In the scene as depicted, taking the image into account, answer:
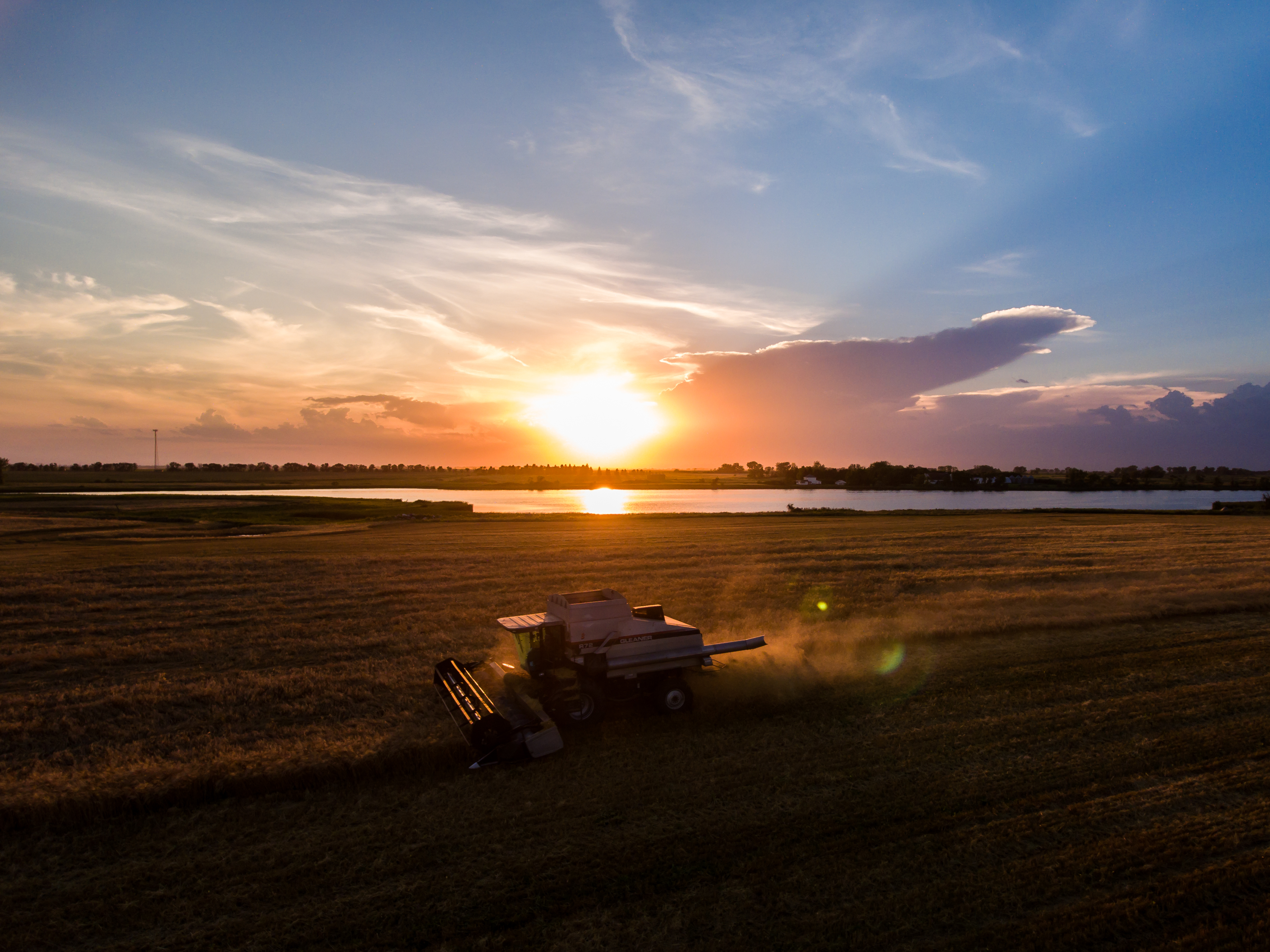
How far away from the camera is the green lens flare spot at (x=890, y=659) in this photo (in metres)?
13.5

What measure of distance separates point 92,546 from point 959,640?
42.2 metres

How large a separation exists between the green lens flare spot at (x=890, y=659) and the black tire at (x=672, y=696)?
187 inches

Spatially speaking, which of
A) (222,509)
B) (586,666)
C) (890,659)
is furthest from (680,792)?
(222,509)

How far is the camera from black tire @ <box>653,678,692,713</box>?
34.3 feet

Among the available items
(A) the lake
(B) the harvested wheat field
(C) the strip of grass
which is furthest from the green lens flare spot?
(A) the lake

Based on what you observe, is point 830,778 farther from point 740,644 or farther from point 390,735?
point 390,735

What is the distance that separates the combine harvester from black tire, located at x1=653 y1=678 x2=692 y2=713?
1 cm

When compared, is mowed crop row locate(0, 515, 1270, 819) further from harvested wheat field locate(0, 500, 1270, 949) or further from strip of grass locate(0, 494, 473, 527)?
strip of grass locate(0, 494, 473, 527)

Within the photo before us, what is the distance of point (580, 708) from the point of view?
395 inches

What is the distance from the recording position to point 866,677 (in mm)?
12922

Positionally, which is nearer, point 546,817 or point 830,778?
point 546,817

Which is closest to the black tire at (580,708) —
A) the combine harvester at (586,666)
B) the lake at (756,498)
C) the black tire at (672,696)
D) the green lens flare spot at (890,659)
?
the combine harvester at (586,666)

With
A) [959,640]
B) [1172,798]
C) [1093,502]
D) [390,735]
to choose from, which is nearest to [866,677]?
[959,640]

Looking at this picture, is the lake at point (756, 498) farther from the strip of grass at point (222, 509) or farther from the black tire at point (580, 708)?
the black tire at point (580, 708)
